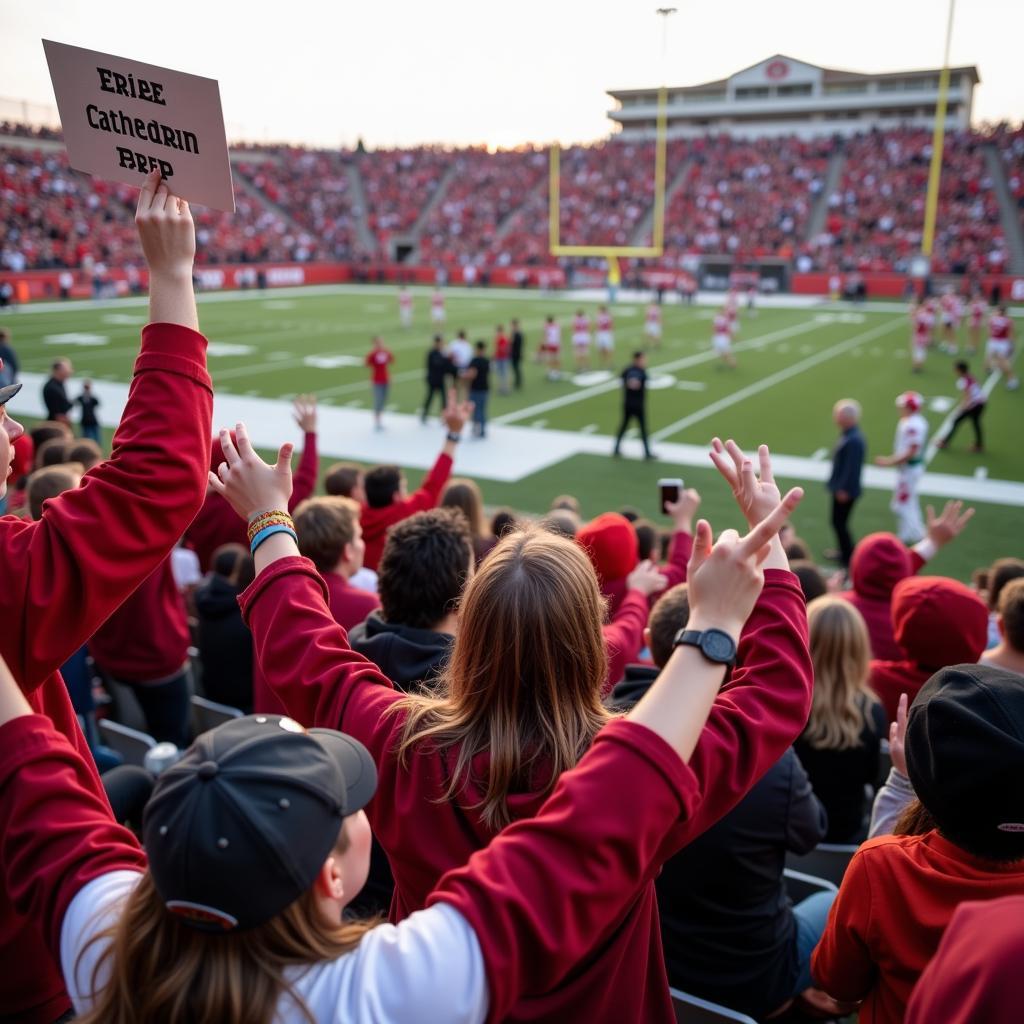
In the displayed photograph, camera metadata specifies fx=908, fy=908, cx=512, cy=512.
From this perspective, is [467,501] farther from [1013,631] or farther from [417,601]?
[1013,631]

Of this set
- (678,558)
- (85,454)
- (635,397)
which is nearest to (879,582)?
(678,558)

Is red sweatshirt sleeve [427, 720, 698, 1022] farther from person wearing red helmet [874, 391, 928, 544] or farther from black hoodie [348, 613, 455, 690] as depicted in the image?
person wearing red helmet [874, 391, 928, 544]

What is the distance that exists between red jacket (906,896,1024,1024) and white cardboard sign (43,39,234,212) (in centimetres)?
192

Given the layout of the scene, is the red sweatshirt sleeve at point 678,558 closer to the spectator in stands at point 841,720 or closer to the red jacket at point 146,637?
A: the spectator in stands at point 841,720

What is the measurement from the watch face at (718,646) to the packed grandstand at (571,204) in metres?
37.9

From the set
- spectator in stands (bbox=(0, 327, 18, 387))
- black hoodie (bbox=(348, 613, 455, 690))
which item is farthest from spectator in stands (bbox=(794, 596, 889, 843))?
spectator in stands (bbox=(0, 327, 18, 387))

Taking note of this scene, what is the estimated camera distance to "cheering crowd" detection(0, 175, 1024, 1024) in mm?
1234

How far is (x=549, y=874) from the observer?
4.22ft

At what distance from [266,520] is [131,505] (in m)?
0.33

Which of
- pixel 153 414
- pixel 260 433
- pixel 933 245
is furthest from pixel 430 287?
pixel 153 414

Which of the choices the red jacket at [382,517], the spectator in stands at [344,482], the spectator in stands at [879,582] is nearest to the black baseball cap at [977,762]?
the spectator in stands at [879,582]

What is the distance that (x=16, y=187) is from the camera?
3834 centimetres

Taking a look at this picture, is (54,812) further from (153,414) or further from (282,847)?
(153,414)

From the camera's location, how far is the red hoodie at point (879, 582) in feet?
16.4
